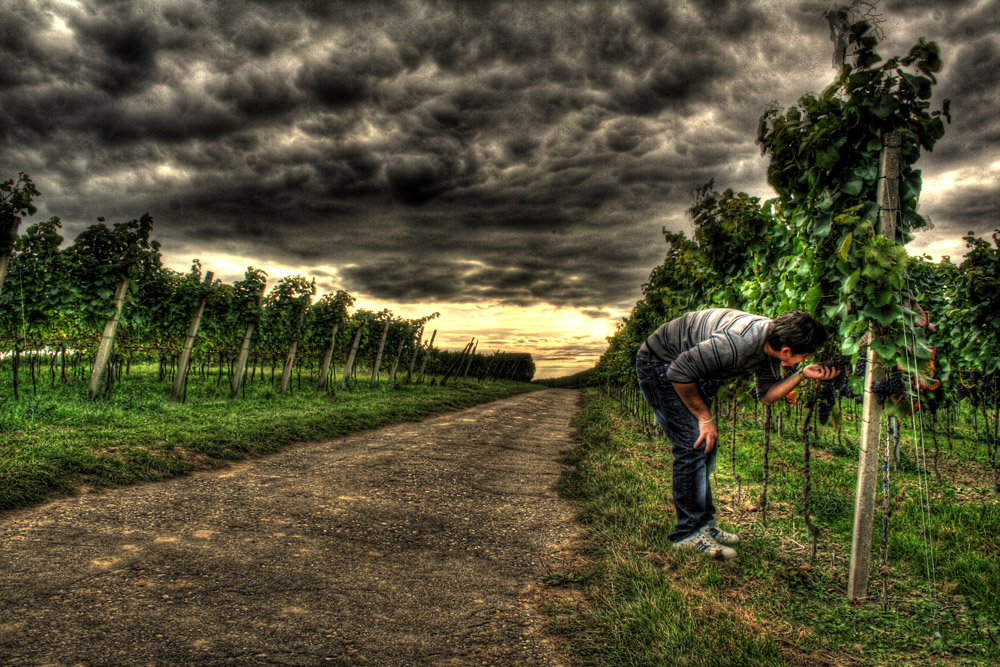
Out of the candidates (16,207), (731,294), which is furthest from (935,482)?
(16,207)

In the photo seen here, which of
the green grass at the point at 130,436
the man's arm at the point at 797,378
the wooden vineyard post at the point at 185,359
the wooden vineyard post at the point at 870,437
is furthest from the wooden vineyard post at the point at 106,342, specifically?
the wooden vineyard post at the point at 870,437

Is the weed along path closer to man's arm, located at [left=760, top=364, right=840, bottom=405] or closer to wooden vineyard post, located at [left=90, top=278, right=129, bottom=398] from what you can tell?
man's arm, located at [left=760, top=364, right=840, bottom=405]

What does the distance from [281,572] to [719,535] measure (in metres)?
3.07

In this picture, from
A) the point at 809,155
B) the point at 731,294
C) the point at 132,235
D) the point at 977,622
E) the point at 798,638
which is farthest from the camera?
the point at 132,235

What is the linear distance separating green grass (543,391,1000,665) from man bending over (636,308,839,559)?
1.04 feet

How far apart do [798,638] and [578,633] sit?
1078 millimetres

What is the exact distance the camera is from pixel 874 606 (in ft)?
8.71

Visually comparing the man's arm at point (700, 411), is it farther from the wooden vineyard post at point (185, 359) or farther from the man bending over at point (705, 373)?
the wooden vineyard post at point (185, 359)

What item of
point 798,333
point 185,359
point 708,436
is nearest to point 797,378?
point 798,333

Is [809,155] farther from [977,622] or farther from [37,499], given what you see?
[37,499]

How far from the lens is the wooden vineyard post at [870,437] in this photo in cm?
271

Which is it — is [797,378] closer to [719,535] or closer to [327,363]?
[719,535]

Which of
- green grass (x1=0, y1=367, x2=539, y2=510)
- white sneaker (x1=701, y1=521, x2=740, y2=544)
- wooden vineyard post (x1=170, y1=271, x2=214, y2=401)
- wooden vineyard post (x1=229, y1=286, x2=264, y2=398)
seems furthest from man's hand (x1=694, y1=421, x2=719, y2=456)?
wooden vineyard post (x1=229, y1=286, x2=264, y2=398)

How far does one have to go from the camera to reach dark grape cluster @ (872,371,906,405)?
2727mm
